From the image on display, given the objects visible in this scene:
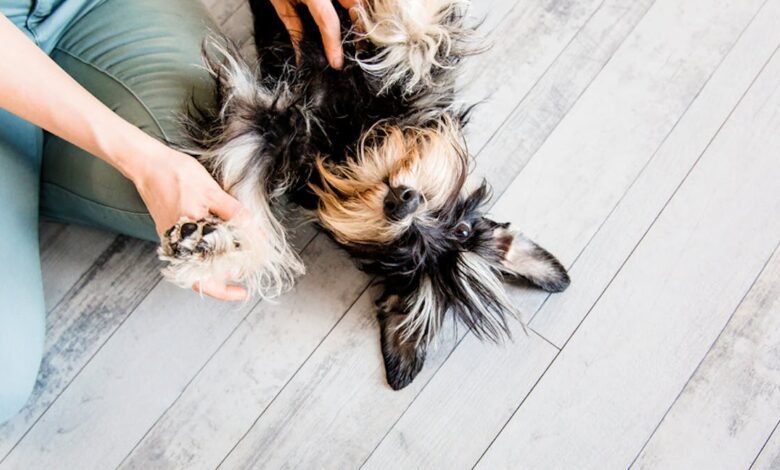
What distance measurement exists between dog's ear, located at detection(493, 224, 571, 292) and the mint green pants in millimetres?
851

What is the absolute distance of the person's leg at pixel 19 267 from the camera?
5.25 feet

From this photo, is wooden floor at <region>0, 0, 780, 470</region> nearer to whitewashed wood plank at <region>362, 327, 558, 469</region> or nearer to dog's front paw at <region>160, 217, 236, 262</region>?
whitewashed wood plank at <region>362, 327, 558, 469</region>

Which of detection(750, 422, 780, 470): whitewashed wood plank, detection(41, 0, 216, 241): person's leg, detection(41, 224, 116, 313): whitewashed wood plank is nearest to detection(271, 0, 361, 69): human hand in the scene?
detection(41, 0, 216, 241): person's leg

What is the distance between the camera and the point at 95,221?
5.90 ft

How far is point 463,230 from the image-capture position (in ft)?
5.06

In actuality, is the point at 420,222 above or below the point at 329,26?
below

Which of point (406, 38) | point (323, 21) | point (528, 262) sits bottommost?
point (528, 262)

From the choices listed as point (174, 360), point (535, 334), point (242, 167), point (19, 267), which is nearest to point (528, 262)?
point (535, 334)

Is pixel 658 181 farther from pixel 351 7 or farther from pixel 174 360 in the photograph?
pixel 174 360

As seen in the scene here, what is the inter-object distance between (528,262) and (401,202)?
51 centimetres

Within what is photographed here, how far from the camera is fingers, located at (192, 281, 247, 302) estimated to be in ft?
5.01

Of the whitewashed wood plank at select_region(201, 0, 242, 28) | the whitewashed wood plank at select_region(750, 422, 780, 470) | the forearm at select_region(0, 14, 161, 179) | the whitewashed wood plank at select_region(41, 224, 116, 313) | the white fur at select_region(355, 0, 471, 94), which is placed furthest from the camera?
the whitewashed wood plank at select_region(201, 0, 242, 28)

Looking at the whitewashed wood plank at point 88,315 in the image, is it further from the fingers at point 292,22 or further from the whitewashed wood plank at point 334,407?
the fingers at point 292,22

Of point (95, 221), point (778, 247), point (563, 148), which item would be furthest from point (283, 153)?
point (778, 247)
